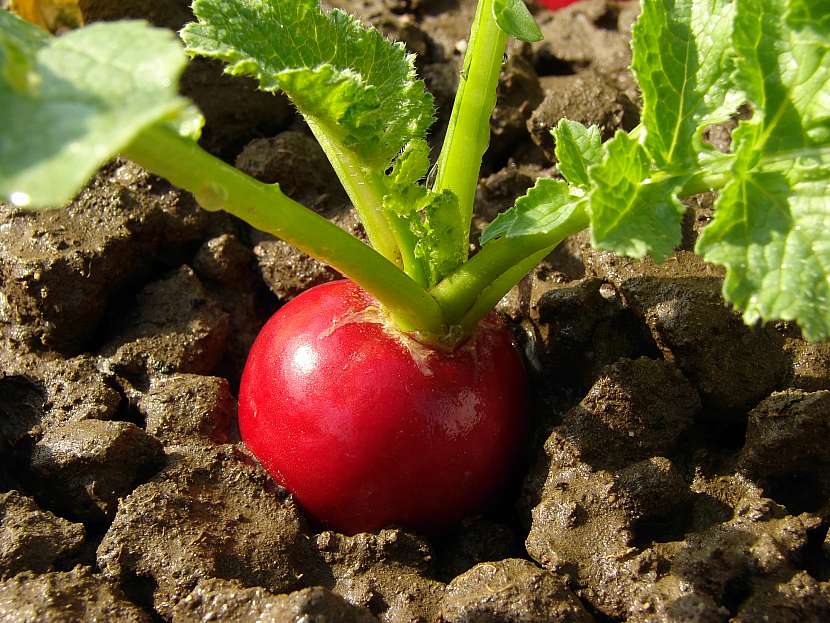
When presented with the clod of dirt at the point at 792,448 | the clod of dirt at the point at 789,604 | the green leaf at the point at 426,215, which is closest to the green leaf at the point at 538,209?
the green leaf at the point at 426,215

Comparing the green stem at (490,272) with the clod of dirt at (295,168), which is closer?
the green stem at (490,272)

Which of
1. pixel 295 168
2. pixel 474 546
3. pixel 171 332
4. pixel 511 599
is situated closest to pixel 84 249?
pixel 171 332

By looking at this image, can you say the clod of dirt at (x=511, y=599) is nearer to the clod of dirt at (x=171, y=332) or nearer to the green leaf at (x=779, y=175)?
the green leaf at (x=779, y=175)

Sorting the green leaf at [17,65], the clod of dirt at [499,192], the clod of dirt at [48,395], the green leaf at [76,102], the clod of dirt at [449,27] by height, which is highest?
the green leaf at [17,65]

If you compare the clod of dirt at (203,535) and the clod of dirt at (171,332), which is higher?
the clod of dirt at (171,332)

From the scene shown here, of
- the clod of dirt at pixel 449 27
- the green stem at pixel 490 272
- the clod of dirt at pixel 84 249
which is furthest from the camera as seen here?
the clod of dirt at pixel 449 27

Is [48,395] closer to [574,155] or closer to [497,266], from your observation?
[497,266]
